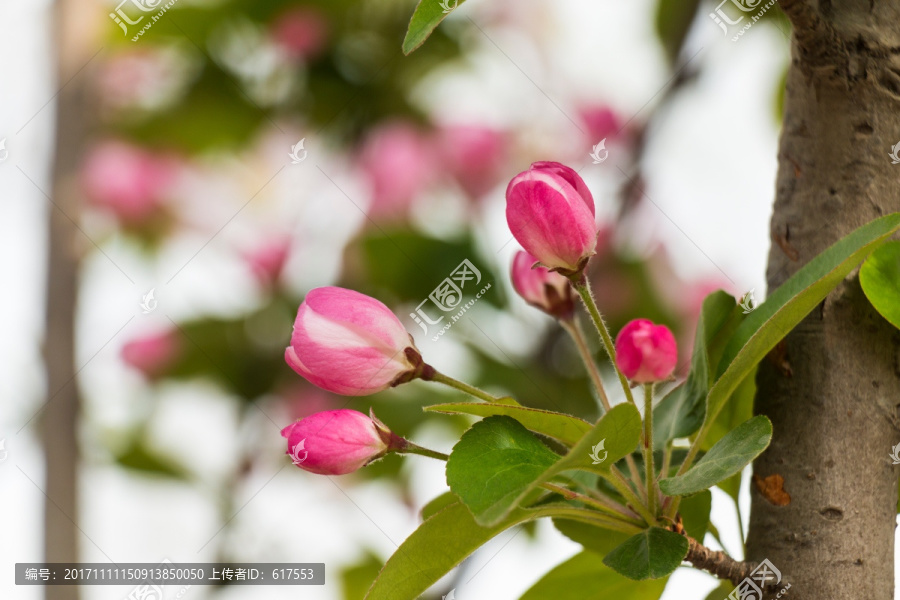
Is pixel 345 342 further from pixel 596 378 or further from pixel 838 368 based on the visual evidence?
pixel 838 368

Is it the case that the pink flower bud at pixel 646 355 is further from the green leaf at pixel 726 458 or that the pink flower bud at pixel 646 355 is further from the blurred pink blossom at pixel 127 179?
the blurred pink blossom at pixel 127 179

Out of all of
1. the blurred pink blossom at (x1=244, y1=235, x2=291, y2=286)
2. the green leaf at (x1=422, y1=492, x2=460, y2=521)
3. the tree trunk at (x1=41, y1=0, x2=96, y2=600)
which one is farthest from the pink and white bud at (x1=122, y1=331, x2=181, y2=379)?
the green leaf at (x1=422, y1=492, x2=460, y2=521)

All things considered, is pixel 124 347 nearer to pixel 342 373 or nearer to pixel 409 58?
pixel 409 58

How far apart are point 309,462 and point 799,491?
246 mm

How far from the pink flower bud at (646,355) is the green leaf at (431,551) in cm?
8

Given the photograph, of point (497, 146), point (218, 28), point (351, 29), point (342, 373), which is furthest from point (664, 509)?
point (218, 28)

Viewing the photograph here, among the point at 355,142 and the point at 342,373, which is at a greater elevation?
the point at 355,142

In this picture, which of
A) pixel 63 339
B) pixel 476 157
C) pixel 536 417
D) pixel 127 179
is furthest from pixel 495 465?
pixel 127 179

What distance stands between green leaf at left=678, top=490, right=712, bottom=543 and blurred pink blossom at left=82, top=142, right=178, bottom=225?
3.76 ft

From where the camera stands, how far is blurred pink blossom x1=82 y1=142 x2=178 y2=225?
134cm

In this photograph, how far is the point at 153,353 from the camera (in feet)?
4.18

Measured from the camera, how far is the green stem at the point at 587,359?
43 cm

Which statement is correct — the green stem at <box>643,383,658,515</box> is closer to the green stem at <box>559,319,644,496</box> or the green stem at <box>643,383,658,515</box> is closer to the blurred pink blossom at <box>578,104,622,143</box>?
the green stem at <box>559,319,644,496</box>

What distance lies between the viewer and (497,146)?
118cm
